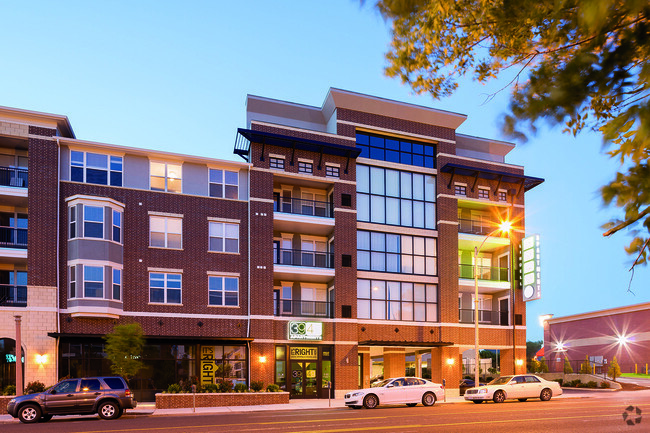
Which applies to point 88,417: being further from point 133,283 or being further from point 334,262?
point 334,262

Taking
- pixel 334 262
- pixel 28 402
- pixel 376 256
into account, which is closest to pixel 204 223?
pixel 334 262

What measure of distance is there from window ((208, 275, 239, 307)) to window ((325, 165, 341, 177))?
9043 millimetres

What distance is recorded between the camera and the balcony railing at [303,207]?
120 feet

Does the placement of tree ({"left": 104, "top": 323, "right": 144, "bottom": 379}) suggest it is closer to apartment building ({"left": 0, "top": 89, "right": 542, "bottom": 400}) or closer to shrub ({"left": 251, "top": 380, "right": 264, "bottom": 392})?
apartment building ({"left": 0, "top": 89, "right": 542, "bottom": 400})

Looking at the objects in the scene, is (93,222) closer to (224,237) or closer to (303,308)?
(224,237)

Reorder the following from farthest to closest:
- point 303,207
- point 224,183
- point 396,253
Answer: point 396,253, point 303,207, point 224,183

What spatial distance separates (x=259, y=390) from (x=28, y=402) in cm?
1214

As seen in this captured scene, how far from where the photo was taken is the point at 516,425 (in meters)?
17.4

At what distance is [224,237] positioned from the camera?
1339 inches

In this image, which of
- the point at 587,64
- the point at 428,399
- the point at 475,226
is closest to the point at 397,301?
the point at 475,226

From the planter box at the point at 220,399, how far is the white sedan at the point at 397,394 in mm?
4683

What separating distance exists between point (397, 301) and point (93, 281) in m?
18.8

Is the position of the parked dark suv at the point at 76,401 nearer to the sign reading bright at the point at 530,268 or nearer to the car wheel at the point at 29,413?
the car wheel at the point at 29,413

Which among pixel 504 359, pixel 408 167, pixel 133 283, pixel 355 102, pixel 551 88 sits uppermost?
pixel 355 102
